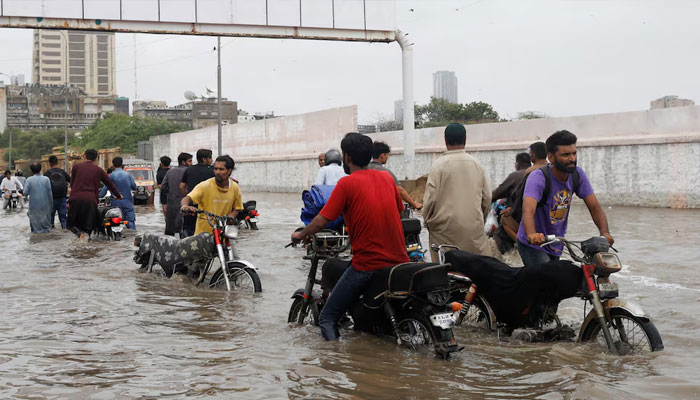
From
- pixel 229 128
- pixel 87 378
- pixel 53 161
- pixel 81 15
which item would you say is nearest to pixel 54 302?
pixel 87 378

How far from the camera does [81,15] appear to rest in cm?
2072

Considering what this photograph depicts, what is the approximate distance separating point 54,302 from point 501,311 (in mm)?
4832

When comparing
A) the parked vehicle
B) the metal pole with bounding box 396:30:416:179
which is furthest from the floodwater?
the parked vehicle

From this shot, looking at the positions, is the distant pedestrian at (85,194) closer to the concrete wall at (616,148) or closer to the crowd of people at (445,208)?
the crowd of people at (445,208)

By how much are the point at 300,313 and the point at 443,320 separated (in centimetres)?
169

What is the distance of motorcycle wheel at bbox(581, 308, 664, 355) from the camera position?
5164 mm

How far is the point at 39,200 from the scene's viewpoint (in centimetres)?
1695

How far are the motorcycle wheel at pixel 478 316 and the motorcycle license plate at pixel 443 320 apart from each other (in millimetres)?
1106

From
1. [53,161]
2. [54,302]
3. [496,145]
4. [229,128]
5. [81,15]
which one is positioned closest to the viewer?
[54,302]

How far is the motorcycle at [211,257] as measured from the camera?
27.9 feet

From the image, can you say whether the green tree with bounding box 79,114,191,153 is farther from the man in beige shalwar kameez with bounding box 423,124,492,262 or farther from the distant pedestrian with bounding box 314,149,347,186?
the man in beige shalwar kameez with bounding box 423,124,492,262

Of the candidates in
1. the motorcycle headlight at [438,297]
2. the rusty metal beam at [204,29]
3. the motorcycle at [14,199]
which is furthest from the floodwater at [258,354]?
the motorcycle at [14,199]

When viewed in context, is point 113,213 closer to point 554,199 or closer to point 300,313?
point 300,313

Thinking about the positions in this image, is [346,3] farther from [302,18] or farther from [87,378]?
[87,378]
